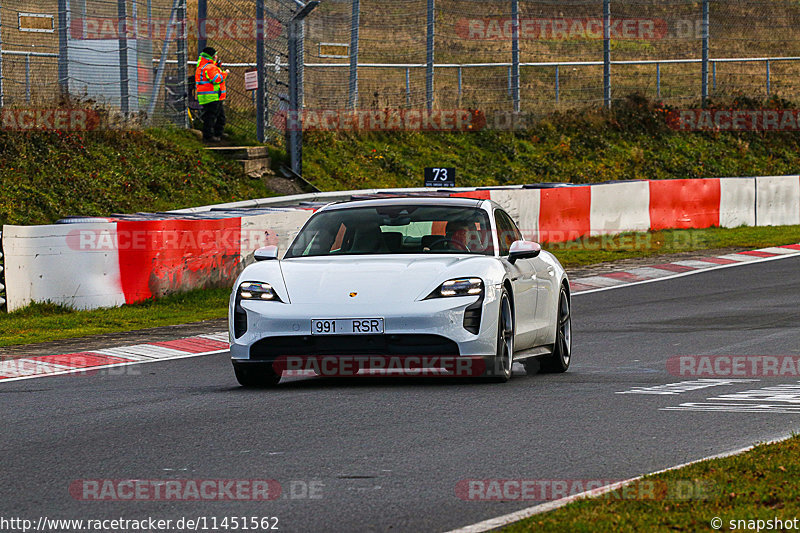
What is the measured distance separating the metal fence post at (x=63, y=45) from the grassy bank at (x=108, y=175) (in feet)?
3.09

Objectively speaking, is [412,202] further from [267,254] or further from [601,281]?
[601,281]

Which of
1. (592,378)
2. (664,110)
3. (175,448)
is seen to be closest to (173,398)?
(175,448)

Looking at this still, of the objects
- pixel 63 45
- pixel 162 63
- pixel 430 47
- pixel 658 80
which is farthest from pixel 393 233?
pixel 658 80

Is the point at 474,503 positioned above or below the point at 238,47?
below

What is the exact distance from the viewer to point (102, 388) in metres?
10.4

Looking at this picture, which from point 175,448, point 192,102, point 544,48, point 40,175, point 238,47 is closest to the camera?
point 175,448

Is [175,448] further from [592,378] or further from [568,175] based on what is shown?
[568,175]

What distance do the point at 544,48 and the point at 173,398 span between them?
3740cm

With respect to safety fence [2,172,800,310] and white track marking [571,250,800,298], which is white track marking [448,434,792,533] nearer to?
safety fence [2,172,800,310]

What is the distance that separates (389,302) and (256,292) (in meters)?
1.00

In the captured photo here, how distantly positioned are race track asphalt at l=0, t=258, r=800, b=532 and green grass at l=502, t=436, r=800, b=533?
357 mm

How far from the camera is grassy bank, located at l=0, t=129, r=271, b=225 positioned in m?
22.2

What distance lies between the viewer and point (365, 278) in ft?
31.2

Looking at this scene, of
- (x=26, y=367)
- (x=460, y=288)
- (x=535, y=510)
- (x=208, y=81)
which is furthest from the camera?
(x=208, y=81)
